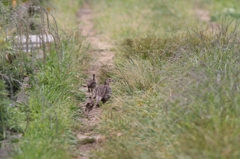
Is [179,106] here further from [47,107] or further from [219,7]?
[219,7]

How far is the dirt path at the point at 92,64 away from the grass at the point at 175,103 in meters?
0.16

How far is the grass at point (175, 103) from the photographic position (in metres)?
5.26

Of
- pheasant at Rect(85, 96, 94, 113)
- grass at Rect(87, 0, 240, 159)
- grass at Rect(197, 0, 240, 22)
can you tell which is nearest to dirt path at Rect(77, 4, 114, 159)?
pheasant at Rect(85, 96, 94, 113)

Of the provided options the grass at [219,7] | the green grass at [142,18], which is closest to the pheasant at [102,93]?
the green grass at [142,18]

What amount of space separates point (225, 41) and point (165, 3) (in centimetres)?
792

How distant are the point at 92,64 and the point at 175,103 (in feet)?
12.6

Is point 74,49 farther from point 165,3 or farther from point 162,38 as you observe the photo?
point 165,3

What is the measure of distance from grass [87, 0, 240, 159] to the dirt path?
0.53 feet

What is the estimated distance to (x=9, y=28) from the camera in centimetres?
769

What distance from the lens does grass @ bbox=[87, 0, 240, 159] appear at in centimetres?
526

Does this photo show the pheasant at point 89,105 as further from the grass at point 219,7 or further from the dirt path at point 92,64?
the grass at point 219,7

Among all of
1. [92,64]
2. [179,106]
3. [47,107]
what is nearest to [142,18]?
[92,64]

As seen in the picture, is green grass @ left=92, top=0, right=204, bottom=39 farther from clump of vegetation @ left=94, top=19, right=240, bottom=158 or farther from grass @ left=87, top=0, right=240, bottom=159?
clump of vegetation @ left=94, top=19, right=240, bottom=158

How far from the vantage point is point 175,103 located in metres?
6.04
